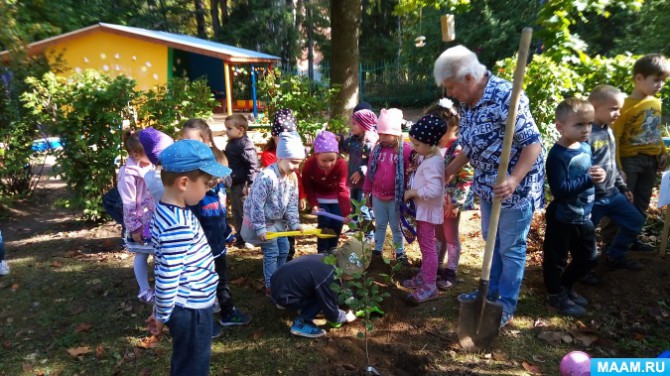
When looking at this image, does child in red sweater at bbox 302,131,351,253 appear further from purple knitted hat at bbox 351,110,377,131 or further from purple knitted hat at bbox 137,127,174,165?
purple knitted hat at bbox 137,127,174,165

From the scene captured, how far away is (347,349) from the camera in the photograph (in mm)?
3176

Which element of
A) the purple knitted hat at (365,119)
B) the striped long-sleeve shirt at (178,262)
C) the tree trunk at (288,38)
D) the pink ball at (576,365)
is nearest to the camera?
the striped long-sleeve shirt at (178,262)

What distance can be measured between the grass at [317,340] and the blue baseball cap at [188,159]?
59.7 inches

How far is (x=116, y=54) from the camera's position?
18016 millimetres

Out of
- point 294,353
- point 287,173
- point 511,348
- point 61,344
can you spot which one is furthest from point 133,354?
point 511,348

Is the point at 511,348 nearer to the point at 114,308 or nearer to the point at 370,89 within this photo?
the point at 114,308

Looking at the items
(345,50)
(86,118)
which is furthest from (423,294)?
(345,50)

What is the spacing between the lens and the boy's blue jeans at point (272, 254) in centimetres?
371

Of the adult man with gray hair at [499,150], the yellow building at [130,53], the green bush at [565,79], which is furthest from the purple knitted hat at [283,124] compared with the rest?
the yellow building at [130,53]

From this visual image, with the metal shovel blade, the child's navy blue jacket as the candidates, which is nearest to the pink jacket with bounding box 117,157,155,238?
the child's navy blue jacket

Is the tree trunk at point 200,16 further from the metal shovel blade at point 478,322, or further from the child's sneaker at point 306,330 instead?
the metal shovel blade at point 478,322

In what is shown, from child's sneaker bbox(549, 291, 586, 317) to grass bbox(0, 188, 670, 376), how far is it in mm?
98

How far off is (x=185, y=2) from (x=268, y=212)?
110ft

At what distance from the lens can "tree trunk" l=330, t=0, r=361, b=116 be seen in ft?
26.0
